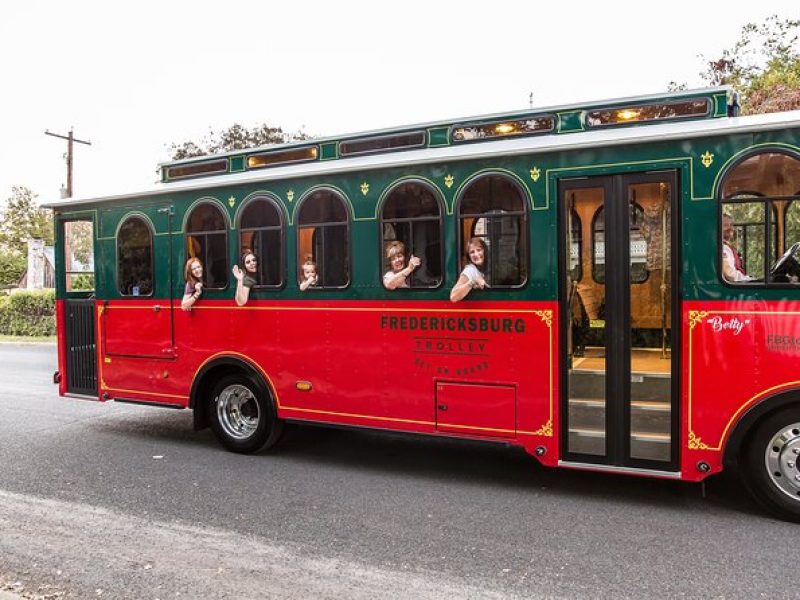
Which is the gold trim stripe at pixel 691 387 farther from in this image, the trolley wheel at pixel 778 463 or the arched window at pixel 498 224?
the arched window at pixel 498 224

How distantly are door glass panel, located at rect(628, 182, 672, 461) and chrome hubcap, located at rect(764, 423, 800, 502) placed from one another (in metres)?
0.68

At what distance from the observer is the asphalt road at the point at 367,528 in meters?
4.06

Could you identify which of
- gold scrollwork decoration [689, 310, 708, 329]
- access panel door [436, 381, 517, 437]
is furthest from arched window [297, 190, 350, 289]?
gold scrollwork decoration [689, 310, 708, 329]

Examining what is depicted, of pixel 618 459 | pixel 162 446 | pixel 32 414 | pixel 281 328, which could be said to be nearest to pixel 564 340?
pixel 618 459

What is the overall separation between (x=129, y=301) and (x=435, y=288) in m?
3.91

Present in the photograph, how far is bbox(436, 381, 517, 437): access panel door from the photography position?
561 centimetres

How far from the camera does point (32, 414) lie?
9.64 meters

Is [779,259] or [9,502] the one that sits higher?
[779,259]

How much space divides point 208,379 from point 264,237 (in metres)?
1.72

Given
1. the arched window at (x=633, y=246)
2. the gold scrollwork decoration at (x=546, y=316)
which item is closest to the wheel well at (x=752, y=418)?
the arched window at (x=633, y=246)

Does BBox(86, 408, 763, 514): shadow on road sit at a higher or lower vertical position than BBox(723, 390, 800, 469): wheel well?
lower

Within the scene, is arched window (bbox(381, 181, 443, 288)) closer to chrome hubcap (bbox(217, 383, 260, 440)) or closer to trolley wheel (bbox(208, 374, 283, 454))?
trolley wheel (bbox(208, 374, 283, 454))

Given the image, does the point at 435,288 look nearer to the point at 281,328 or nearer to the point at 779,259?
the point at 281,328

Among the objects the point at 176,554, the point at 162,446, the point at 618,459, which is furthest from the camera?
the point at 162,446
